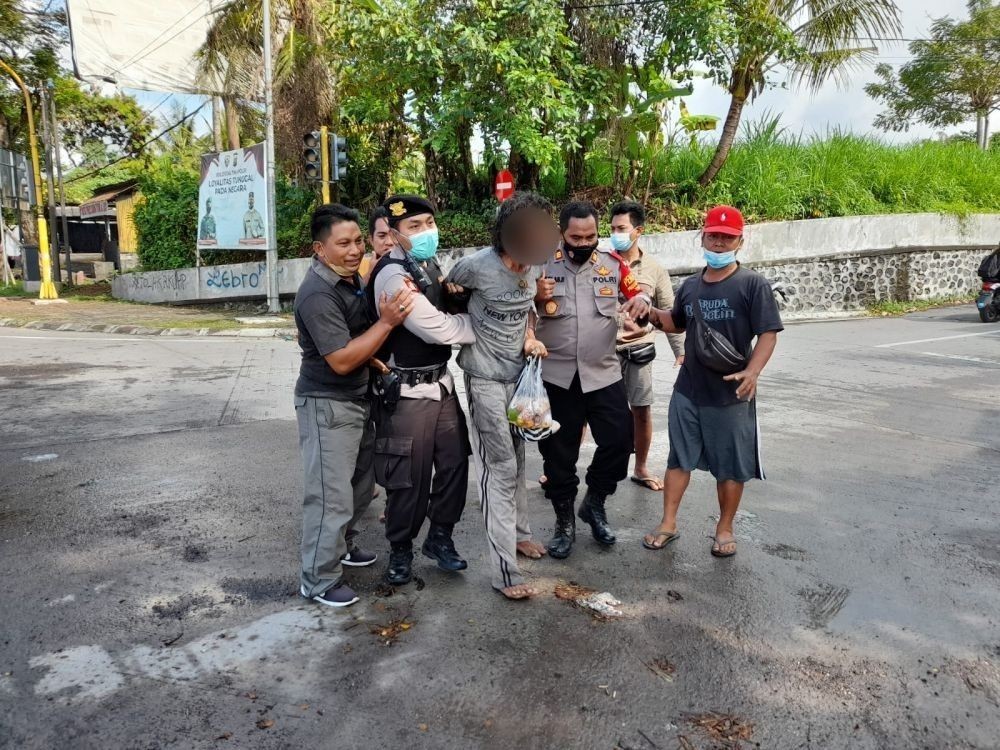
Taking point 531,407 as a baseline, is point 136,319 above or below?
below

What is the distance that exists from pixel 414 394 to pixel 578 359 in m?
0.88

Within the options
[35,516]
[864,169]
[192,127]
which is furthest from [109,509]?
[192,127]

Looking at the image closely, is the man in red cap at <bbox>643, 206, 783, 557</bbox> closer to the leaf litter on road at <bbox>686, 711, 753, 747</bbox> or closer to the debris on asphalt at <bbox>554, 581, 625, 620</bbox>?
the debris on asphalt at <bbox>554, 581, 625, 620</bbox>

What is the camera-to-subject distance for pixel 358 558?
379 cm

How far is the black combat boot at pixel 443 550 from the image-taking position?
366cm

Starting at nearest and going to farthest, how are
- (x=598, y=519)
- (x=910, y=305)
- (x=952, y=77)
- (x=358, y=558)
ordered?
(x=358, y=558)
(x=598, y=519)
(x=910, y=305)
(x=952, y=77)

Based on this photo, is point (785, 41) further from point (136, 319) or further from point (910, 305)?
point (136, 319)

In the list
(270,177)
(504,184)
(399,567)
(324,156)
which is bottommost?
(399,567)

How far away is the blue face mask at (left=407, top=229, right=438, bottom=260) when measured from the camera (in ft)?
11.0

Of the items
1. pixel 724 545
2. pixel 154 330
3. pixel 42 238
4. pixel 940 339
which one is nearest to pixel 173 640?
pixel 724 545

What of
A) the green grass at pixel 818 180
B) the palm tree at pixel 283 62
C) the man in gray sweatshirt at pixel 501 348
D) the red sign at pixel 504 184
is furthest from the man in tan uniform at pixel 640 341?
the palm tree at pixel 283 62

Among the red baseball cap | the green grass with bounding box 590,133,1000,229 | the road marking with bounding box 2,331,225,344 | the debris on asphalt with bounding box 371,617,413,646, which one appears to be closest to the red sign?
the green grass with bounding box 590,133,1000,229

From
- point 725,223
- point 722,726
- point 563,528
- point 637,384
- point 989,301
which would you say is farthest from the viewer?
point 989,301

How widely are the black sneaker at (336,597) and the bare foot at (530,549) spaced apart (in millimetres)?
920
